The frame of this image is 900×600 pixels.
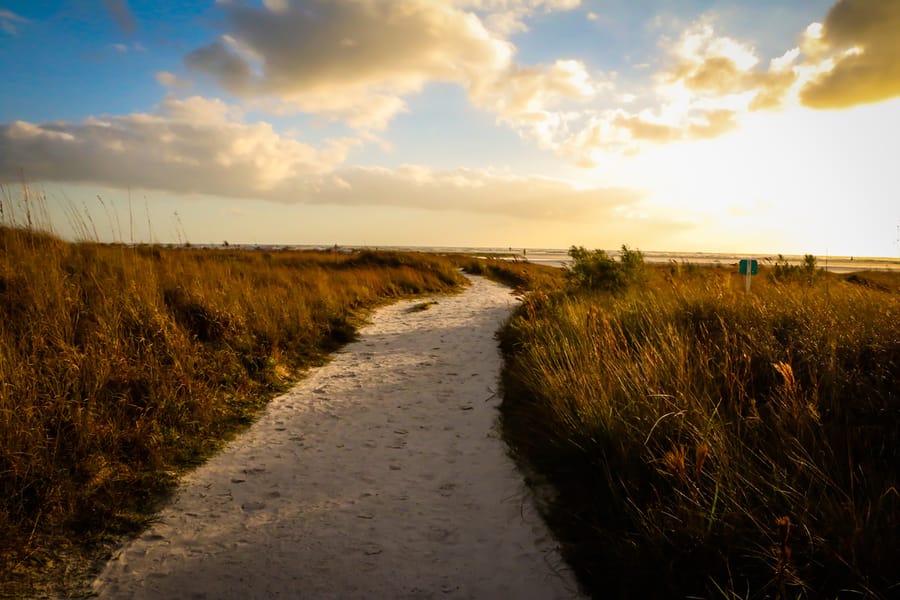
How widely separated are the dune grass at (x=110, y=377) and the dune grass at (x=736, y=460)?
3357 millimetres

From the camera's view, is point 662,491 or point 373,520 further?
point 373,520

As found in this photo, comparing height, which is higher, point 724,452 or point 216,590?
point 724,452

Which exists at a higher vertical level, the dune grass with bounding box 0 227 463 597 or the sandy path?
the dune grass with bounding box 0 227 463 597

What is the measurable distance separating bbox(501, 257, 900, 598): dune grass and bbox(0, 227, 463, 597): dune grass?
132 inches

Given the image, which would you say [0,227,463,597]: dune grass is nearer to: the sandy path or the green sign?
the sandy path

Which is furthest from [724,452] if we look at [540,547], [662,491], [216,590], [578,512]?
[216,590]

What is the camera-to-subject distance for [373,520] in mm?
3299

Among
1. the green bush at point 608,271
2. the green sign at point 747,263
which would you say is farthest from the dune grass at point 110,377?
the green sign at point 747,263

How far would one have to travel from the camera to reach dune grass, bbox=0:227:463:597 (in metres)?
3.12

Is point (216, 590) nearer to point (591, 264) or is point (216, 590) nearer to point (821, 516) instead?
point (821, 516)

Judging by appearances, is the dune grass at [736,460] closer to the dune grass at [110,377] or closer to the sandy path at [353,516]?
the sandy path at [353,516]

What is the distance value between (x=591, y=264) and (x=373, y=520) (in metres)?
11.3

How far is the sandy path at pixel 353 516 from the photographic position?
2.67m

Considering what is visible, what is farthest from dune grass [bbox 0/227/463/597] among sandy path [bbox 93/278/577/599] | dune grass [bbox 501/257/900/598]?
dune grass [bbox 501/257/900/598]
